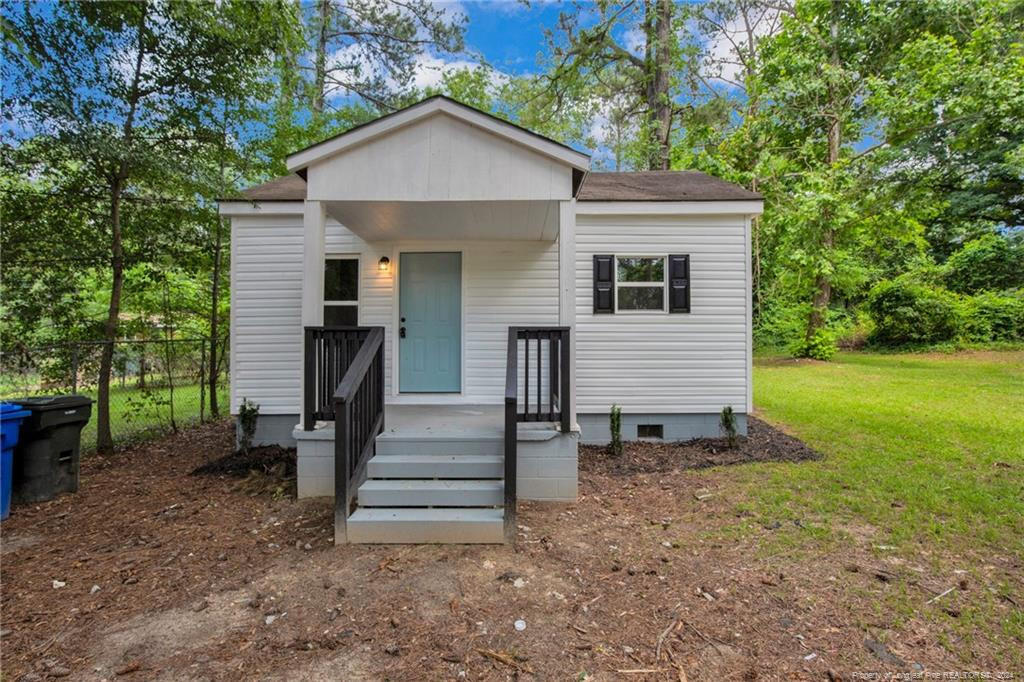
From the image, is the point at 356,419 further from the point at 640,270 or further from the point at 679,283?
the point at 679,283

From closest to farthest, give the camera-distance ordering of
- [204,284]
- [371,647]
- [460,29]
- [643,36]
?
[371,647], [204,284], [460,29], [643,36]

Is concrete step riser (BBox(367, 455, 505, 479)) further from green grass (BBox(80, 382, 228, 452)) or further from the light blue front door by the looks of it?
green grass (BBox(80, 382, 228, 452))

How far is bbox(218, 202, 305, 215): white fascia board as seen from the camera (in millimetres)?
5734

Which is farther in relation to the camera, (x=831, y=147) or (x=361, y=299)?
(x=831, y=147)

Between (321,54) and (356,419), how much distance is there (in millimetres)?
11385

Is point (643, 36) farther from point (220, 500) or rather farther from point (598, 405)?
point (220, 500)

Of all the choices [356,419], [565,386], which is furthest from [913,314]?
[356,419]

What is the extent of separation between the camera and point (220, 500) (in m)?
4.21

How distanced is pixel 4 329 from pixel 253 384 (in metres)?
2.89

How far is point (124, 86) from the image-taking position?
5262mm

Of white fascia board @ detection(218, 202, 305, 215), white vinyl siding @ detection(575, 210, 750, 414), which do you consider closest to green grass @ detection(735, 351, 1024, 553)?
white vinyl siding @ detection(575, 210, 750, 414)

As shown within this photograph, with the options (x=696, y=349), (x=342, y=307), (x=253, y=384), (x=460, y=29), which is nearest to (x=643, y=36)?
(x=460, y=29)

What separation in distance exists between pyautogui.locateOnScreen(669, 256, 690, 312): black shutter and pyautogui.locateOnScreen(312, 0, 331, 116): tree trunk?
9.43m

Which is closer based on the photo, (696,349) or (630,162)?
(696,349)
